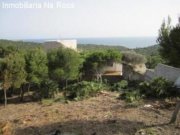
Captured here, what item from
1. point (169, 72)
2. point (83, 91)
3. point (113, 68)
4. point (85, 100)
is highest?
point (169, 72)

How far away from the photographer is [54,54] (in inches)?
1139

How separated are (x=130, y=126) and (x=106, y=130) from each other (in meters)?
0.91

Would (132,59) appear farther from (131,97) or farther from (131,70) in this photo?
(131,97)

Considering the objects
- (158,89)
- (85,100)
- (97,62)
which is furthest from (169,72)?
(97,62)

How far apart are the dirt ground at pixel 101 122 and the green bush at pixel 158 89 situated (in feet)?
4.75

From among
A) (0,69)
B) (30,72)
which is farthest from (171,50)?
(0,69)

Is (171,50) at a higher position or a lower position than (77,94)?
higher

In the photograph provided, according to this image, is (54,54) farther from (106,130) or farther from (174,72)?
(106,130)

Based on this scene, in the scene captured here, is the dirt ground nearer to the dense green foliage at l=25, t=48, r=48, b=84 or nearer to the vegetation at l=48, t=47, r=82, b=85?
the dense green foliage at l=25, t=48, r=48, b=84

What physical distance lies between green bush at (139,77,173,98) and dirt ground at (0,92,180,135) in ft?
4.75

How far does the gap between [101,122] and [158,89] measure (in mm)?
6000

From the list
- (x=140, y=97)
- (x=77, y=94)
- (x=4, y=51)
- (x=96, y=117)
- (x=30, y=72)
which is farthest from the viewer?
(x=4, y=51)

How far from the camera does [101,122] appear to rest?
11047 mm

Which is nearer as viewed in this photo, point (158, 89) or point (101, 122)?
point (101, 122)
